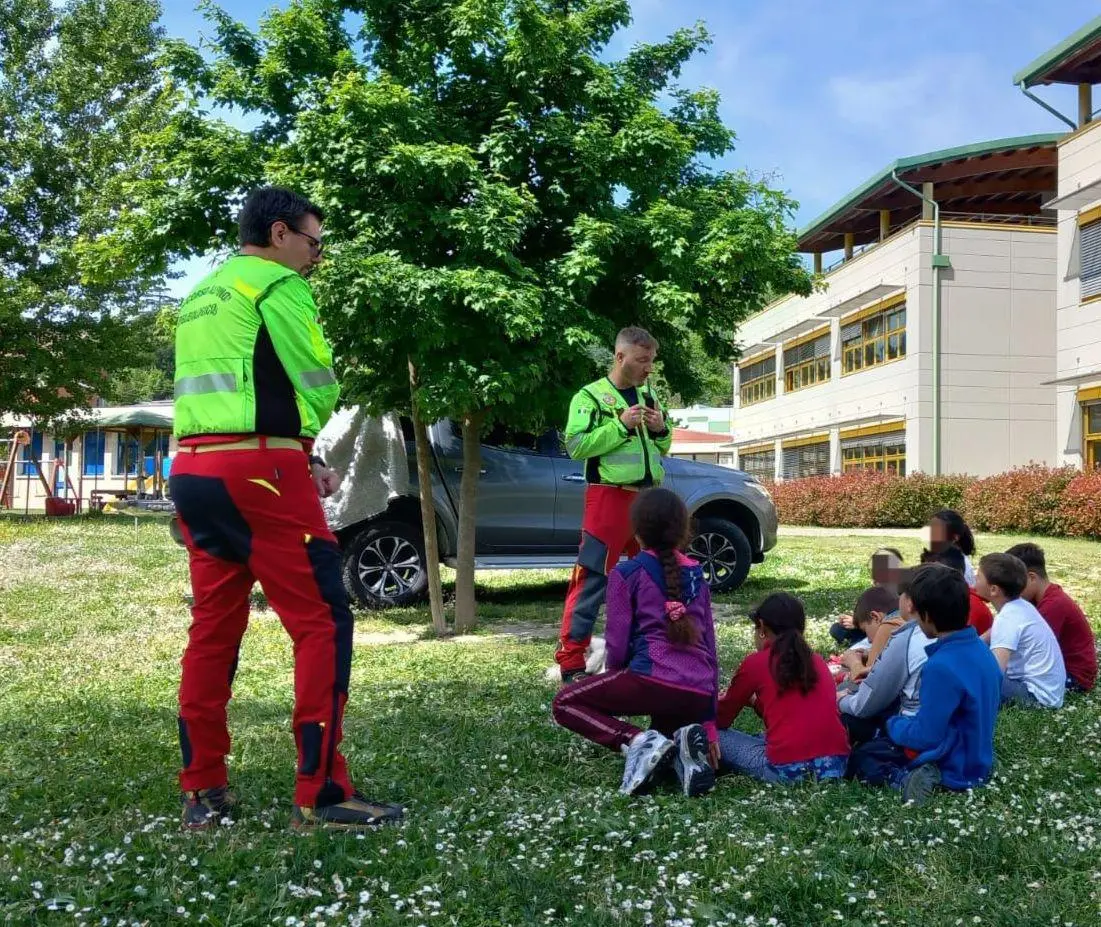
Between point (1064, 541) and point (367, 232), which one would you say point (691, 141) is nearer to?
point (367, 232)

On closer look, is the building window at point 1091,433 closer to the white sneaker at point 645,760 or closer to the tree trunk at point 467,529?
the tree trunk at point 467,529

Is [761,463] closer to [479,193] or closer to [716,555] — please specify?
[716,555]

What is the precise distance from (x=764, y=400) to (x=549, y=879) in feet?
128

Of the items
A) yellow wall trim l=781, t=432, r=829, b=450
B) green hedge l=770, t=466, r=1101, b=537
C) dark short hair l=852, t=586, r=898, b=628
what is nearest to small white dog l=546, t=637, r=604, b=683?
dark short hair l=852, t=586, r=898, b=628

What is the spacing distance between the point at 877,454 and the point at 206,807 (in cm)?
2854

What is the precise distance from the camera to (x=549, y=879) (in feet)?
9.78

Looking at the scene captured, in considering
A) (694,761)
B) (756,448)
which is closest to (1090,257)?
(756,448)

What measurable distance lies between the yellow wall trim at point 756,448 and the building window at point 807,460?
1.39m

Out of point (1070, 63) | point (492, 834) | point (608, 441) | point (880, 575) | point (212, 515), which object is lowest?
point (492, 834)

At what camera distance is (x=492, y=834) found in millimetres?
3373

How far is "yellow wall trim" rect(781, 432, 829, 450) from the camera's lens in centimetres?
3428

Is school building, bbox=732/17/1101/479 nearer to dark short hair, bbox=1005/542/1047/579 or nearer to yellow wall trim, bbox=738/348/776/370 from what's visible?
yellow wall trim, bbox=738/348/776/370

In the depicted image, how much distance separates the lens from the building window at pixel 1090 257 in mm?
21539

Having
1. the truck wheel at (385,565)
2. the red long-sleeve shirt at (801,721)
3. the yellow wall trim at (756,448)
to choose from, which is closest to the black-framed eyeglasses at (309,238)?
the red long-sleeve shirt at (801,721)
